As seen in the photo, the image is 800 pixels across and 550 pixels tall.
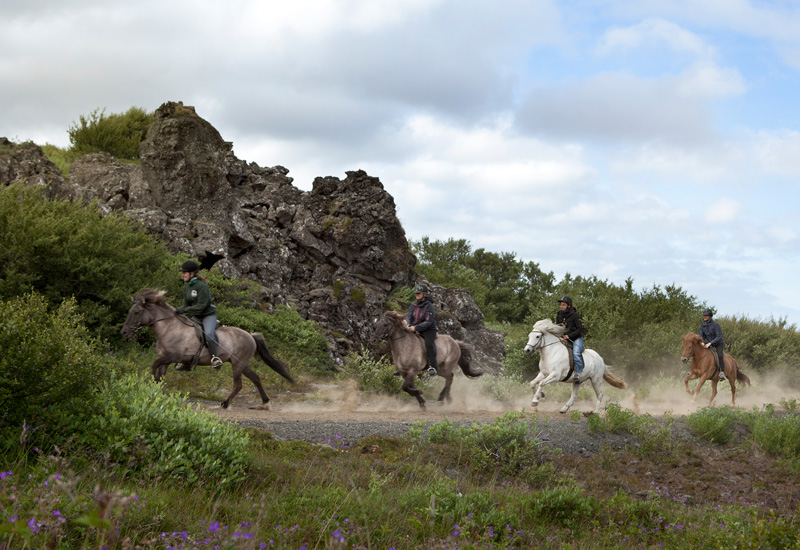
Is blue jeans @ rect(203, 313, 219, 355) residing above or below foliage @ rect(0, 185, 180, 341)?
below

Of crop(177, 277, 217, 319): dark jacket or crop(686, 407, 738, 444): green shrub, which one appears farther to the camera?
crop(686, 407, 738, 444): green shrub

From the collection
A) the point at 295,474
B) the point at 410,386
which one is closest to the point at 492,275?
the point at 410,386

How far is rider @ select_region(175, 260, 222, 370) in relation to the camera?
12508 millimetres

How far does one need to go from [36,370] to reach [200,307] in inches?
237

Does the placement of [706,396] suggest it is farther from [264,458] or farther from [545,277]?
[545,277]

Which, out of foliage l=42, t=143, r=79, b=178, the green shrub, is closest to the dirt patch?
the green shrub

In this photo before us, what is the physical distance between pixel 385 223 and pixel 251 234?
5962mm

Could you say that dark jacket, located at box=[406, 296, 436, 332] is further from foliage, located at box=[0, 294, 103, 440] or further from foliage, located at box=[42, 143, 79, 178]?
foliage, located at box=[42, 143, 79, 178]

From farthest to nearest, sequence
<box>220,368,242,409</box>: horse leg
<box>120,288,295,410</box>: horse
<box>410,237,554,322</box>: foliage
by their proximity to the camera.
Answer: <box>410,237,554,322</box>: foliage, <box>220,368,242,409</box>: horse leg, <box>120,288,295,410</box>: horse

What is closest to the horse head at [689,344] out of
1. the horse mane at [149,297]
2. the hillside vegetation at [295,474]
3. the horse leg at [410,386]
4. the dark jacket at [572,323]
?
the hillside vegetation at [295,474]

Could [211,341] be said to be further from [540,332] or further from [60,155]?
[60,155]

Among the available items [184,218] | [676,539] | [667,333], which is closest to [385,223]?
[184,218]

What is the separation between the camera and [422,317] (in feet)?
48.4

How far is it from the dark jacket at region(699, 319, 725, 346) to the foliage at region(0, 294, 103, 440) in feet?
55.9
